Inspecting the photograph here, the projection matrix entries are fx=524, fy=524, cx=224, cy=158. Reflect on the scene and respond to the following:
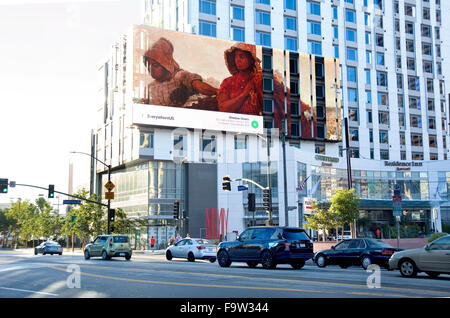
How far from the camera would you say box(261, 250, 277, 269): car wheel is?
22.0 metres

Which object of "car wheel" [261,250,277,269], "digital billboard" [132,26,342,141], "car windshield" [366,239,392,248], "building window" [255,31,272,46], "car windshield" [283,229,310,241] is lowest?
"car wheel" [261,250,277,269]

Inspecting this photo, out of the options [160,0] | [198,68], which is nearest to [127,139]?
[198,68]

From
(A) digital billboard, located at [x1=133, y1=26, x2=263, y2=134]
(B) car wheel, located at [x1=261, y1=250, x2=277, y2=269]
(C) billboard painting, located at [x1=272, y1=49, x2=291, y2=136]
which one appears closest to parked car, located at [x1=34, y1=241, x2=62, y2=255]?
(A) digital billboard, located at [x1=133, y1=26, x2=263, y2=134]

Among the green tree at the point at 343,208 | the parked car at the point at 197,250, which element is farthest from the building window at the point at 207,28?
the parked car at the point at 197,250

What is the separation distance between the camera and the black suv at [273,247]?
2194 centimetres

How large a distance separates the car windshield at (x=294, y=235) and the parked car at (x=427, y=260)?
4463 millimetres

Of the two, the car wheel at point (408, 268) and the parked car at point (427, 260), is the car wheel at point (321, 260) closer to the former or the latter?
the parked car at point (427, 260)

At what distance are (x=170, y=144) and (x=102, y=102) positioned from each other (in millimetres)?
20563

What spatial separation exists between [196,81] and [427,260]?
52.2 metres

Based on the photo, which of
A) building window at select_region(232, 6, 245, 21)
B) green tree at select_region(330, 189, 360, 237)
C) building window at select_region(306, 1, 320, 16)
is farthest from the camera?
building window at select_region(306, 1, 320, 16)

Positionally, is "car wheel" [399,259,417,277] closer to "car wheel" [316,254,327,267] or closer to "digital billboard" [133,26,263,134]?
"car wheel" [316,254,327,267]

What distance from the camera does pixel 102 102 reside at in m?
81.0

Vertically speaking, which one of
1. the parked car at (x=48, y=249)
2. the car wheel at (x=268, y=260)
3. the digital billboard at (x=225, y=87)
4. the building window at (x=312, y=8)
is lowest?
the parked car at (x=48, y=249)
